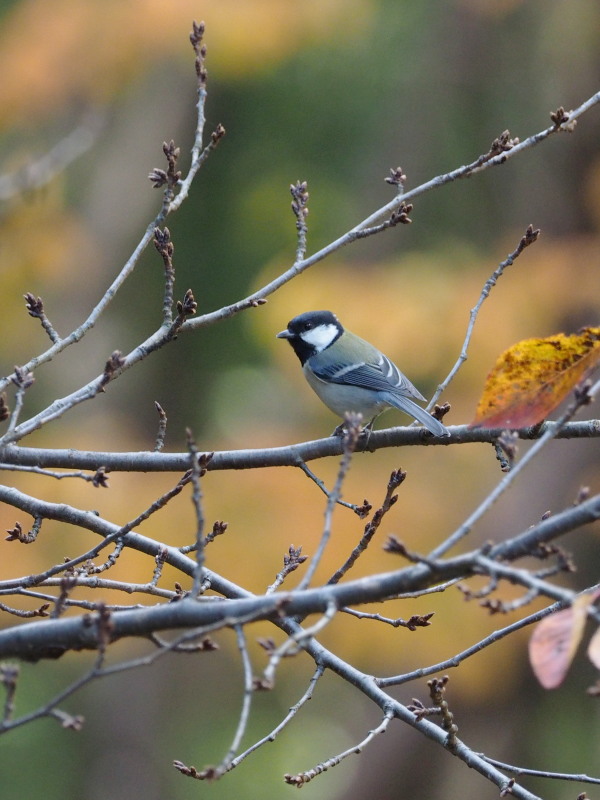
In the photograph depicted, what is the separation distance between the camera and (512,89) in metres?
9.49

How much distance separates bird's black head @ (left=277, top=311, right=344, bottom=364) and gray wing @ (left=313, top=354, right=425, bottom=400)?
0.33 m

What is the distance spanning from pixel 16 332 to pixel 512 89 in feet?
18.3

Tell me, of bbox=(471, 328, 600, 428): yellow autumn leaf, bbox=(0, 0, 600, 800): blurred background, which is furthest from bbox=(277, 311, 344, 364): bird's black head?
bbox=(471, 328, 600, 428): yellow autumn leaf

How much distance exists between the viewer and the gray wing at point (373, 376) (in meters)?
4.88

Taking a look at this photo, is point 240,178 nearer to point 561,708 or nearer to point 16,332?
point 16,332

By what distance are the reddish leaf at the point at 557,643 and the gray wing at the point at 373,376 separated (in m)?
3.09

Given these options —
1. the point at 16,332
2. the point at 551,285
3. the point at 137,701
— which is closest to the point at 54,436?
the point at 16,332

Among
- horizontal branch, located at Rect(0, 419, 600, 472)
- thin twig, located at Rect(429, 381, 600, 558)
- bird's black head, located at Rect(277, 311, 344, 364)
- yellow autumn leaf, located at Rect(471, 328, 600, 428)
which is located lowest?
thin twig, located at Rect(429, 381, 600, 558)

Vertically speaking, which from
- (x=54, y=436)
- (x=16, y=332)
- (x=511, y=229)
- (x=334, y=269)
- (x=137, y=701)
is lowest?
(x=137, y=701)

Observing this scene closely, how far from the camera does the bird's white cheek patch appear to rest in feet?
18.3

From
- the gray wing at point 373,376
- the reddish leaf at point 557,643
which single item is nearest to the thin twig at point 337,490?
the reddish leaf at point 557,643

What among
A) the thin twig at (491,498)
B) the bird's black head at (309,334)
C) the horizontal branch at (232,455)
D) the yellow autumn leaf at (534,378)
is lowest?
the thin twig at (491,498)

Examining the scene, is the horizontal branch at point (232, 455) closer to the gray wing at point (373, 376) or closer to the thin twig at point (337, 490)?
the thin twig at point (337, 490)

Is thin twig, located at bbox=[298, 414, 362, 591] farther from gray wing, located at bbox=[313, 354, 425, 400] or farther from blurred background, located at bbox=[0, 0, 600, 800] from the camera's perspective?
blurred background, located at bbox=[0, 0, 600, 800]
